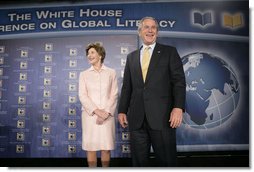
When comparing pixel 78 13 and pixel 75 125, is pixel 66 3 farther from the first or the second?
pixel 75 125

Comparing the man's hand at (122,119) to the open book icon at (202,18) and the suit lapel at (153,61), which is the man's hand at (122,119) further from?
the open book icon at (202,18)

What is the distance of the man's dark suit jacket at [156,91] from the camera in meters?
2.34

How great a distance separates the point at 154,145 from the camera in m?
2.32

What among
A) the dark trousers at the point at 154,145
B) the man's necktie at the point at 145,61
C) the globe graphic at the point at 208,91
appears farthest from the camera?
the globe graphic at the point at 208,91

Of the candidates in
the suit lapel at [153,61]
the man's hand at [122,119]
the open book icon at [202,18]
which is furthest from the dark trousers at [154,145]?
the open book icon at [202,18]

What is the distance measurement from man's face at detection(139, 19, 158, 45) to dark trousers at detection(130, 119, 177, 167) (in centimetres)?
69

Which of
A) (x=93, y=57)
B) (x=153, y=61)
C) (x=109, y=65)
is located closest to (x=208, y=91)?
(x=153, y=61)

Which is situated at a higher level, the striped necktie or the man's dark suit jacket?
the striped necktie

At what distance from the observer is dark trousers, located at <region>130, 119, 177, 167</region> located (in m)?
2.30

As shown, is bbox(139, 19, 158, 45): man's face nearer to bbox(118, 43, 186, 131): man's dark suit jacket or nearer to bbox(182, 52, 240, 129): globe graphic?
bbox(118, 43, 186, 131): man's dark suit jacket

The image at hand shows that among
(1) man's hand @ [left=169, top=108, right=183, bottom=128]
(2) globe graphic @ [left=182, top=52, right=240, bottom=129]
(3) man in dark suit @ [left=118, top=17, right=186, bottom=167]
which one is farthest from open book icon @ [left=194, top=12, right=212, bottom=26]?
(1) man's hand @ [left=169, top=108, right=183, bottom=128]

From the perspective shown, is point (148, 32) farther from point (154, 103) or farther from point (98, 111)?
point (98, 111)

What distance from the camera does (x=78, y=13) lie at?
2691 mm

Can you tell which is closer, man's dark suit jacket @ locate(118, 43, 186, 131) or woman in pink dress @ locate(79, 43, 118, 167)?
man's dark suit jacket @ locate(118, 43, 186, 131)
